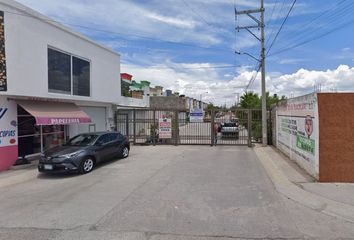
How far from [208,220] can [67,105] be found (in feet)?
42.9

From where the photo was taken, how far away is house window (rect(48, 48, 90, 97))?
15.6m

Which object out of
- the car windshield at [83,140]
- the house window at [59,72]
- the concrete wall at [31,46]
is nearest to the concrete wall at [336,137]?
the car windshield at [83,140]

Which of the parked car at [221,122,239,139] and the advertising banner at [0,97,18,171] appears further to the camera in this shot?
the parked car at [221,122,239,139]

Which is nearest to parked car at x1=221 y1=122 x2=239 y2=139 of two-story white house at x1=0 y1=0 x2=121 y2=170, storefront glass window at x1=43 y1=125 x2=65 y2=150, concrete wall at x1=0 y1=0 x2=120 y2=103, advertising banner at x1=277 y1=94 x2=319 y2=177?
advertising banner at x1=277 y1=94 x2=319 y2=177

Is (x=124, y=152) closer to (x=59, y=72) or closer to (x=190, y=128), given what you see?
(x=59, y=72)

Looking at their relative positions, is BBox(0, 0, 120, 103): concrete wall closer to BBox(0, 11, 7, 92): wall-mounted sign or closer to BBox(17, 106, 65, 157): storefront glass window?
BBox(0, 11, 7, 92): wall-mounted sign

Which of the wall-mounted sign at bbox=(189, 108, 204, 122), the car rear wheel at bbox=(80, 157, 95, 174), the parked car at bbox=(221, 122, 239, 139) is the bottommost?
the car rear wheel at bbox=(80, 157, 95, 174)

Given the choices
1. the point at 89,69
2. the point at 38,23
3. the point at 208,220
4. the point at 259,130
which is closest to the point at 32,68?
the point at 38,23

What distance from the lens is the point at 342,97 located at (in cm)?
987

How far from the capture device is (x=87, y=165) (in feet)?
41.1

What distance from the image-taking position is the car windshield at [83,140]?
1339 cm

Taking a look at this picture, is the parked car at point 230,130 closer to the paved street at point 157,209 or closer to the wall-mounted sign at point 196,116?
the wall-mounted sign at point 196,116

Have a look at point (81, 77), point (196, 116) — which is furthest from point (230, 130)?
point (81, 77)

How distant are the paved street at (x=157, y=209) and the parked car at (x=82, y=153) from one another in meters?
0.44
